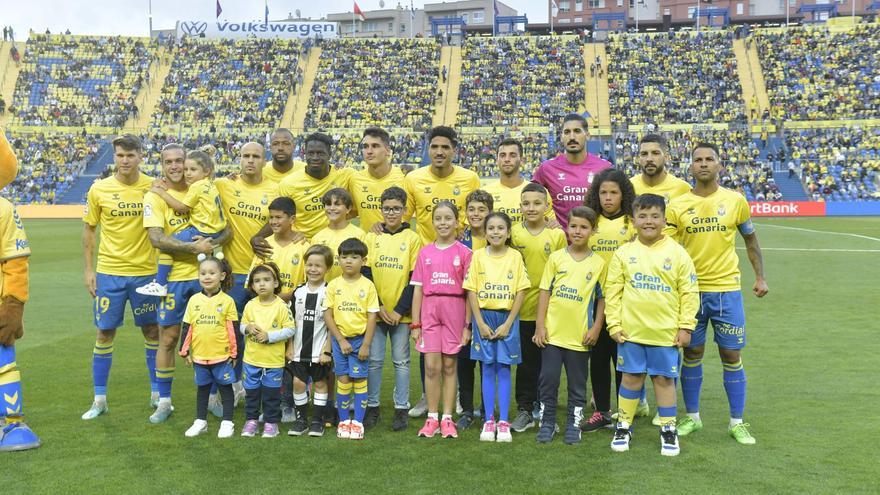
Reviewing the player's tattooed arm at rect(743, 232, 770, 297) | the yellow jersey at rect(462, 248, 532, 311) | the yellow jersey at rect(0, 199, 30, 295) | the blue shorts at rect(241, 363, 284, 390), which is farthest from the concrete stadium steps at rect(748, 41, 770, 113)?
the yellow jersey at rect(0, 199, 30, 295)

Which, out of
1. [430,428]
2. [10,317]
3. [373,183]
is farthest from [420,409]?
[10,317]

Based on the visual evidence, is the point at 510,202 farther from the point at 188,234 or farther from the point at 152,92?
the point at 152,92

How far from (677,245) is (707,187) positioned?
28.6 inches

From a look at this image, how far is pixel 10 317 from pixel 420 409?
11.3 feet

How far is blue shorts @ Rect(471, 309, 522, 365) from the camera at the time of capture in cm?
612

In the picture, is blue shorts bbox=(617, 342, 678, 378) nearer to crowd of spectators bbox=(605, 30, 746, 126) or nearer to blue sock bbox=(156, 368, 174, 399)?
blue sock bbox=(156, 368, 174, 399)

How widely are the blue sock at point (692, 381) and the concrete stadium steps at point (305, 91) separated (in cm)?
4593

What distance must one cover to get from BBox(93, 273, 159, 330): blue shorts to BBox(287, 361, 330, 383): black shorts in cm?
155

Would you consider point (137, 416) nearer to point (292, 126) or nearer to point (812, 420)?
point (812, 420)

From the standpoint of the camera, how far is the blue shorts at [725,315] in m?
6.04

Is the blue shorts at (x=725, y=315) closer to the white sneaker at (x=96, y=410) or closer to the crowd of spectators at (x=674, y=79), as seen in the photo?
the white sneaker at (x=96, y=410)

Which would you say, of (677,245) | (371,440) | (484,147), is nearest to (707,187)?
(677,245)

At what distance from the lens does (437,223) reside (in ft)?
20.6

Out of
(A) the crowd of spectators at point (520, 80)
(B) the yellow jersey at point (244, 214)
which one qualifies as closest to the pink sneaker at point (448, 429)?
(B) the yellow jersey at point (244, 214)
